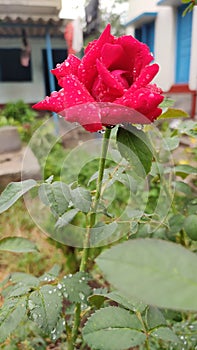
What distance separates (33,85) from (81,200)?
228 inches

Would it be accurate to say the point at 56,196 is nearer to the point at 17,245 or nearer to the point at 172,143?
the point at 17,245

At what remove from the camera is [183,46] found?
4090 mm

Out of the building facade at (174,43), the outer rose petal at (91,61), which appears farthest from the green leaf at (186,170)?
the building facade at (174,43)

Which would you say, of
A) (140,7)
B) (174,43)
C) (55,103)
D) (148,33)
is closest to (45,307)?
(55,103)

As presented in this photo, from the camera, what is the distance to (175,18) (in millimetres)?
4164

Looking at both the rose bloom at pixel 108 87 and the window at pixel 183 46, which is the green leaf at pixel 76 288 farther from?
the window at pixel 183 46

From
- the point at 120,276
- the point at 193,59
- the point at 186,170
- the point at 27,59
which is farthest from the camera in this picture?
the point at 27,59

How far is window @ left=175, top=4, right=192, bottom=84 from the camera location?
395 centimetres

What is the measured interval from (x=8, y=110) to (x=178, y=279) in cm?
530

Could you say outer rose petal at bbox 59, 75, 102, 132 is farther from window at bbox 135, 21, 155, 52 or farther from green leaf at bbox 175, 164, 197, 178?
window at bbox 135, 21, 155, 52

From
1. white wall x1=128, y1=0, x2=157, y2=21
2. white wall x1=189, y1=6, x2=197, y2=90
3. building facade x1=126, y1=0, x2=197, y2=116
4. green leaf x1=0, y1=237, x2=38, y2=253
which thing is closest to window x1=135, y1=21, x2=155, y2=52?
building facade x1=126, y1=0, x2=197, y2=116

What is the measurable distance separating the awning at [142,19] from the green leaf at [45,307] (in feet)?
15.8

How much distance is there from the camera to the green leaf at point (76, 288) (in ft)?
1.56

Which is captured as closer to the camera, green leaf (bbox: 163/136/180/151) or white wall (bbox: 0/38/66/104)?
green leaf (bbox: 163/136/180/151)
